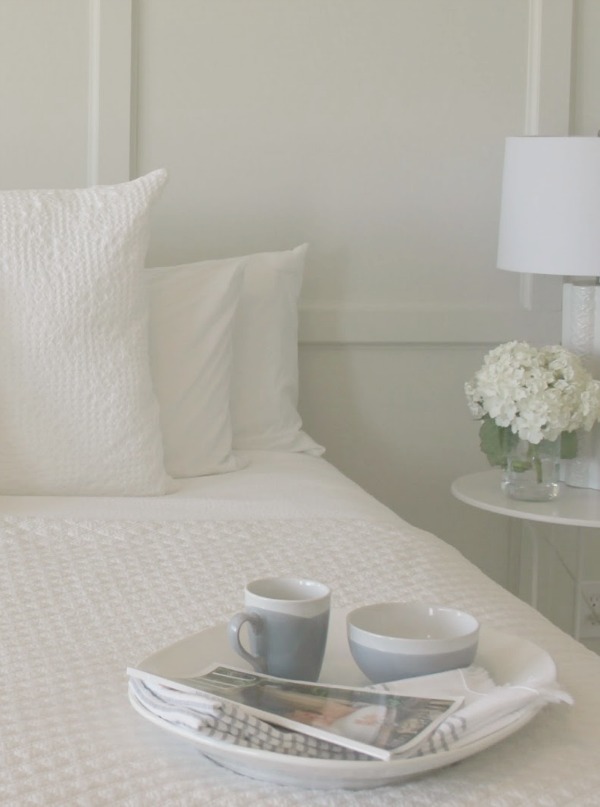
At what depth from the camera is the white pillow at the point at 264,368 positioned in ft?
7.04

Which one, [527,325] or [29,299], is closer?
[29,299]

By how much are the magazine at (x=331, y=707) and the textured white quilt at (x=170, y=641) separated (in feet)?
0.14

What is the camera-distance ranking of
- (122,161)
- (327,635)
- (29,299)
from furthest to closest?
(122,161) → (29,299) → (327,635)

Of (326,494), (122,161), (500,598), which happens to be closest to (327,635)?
(500,598)

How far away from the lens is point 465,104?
241 centimetres

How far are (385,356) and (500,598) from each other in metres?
1.20

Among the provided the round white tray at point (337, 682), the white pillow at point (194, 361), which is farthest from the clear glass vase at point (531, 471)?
the round white tray at point (337, 682)

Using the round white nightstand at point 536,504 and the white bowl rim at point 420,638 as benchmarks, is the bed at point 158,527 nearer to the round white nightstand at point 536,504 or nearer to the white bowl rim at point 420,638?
the white bowl rim at point 420,638

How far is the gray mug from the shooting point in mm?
914

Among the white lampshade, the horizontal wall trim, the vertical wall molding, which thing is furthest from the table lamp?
the vertical wall molding

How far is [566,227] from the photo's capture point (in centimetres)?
209

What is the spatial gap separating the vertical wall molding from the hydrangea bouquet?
31.7 inches

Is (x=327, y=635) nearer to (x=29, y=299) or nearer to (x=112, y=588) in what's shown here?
(x=112, y=588)

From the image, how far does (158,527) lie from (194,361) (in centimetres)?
55
